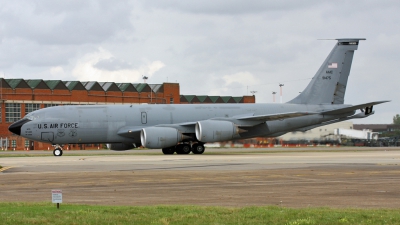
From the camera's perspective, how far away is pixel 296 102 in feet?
178

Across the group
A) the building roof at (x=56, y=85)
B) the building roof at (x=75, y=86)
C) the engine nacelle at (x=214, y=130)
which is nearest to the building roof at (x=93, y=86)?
the building roof at (x=75, y=86)

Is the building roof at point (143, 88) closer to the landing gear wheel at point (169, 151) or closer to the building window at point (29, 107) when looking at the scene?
the building window at point (29, 107)

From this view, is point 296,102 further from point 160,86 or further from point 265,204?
point 160,86

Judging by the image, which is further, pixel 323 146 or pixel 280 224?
pixel 323 146

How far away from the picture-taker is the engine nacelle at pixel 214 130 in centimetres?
4800

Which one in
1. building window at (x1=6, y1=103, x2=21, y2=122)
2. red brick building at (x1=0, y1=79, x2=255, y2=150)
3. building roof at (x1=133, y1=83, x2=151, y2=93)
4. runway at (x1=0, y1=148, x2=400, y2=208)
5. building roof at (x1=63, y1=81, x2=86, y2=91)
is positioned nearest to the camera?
runway at (x1=0, y1=148, x2=400, y2=208)

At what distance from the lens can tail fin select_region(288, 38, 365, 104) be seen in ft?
176

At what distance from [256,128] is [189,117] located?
18.6 feet

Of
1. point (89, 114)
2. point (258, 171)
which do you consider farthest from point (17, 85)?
point (258, 171)

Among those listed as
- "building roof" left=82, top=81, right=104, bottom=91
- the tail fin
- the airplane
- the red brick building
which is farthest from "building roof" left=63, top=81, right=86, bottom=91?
the tail fin

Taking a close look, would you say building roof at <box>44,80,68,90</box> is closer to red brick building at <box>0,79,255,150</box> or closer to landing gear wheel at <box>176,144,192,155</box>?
red brick building at <box>0,79,255,150</box>

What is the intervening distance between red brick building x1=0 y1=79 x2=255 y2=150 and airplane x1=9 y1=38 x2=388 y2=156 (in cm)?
3107

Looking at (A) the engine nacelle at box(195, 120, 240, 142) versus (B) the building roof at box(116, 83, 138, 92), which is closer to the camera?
(A) the engine nacelle at box(195, 120, 240, 142)

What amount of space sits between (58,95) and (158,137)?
44790 mm
